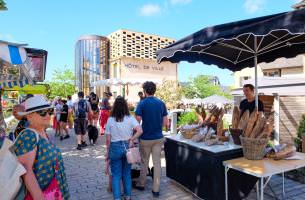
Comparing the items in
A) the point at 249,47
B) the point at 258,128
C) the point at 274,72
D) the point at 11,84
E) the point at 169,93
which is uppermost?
the point at 274,72

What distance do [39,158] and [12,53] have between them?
1428mm

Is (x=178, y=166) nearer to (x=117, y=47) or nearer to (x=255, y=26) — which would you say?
(x=255, y=26)

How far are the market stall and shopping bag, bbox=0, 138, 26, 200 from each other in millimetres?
2395

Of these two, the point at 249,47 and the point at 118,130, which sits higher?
the point at 249,47

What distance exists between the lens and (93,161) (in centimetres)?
653

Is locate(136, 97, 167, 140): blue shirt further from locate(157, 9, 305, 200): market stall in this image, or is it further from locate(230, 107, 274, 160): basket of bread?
locate(230, 107, 274, 160): basket of bread

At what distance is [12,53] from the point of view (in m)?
2.80

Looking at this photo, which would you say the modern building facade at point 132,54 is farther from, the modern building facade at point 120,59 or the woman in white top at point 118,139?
the woman in white top at point 118,139

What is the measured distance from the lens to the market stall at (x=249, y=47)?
2646mm

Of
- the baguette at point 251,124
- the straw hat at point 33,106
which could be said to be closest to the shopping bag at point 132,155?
the baguette at point 251,124

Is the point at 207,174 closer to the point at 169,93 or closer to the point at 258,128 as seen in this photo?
the point at 258,128

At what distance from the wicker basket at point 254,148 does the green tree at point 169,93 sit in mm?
12961

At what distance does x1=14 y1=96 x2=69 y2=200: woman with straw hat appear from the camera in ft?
6.12

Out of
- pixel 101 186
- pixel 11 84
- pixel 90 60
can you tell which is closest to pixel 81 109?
pixel 11 84
